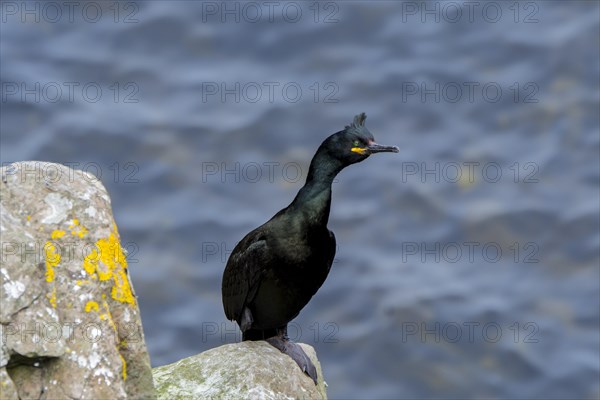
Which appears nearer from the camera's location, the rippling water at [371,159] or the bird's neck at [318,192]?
the bird's neck at [318,192]

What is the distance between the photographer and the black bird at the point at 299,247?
8719 mm

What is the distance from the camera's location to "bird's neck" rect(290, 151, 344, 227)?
28.5 ft

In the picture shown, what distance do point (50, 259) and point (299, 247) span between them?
2.37 metres

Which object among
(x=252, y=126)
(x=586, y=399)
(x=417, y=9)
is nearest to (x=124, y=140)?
(x=252, y=126)

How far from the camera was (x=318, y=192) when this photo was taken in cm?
872

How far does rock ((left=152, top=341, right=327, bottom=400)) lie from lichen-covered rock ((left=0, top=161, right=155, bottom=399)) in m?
0.90

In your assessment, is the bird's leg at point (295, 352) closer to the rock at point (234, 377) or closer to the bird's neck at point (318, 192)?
the rock at point (234, 377)

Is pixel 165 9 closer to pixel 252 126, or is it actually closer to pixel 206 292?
pixel 252 126

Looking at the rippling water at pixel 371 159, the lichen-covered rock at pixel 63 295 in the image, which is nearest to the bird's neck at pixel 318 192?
the lichen-covered rock at pixel 63 295

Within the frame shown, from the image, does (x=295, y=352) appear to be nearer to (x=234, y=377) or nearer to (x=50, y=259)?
(x=234, y=377)

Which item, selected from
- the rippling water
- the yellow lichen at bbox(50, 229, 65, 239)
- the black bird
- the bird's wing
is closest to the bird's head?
the black bird

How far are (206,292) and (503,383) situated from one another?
143 inches

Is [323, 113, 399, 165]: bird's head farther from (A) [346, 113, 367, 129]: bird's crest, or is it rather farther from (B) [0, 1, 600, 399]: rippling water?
(B) [0, 1, 600, 399]: rippling water

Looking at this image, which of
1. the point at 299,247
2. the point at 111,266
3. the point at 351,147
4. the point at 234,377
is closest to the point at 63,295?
the point at 111,266
